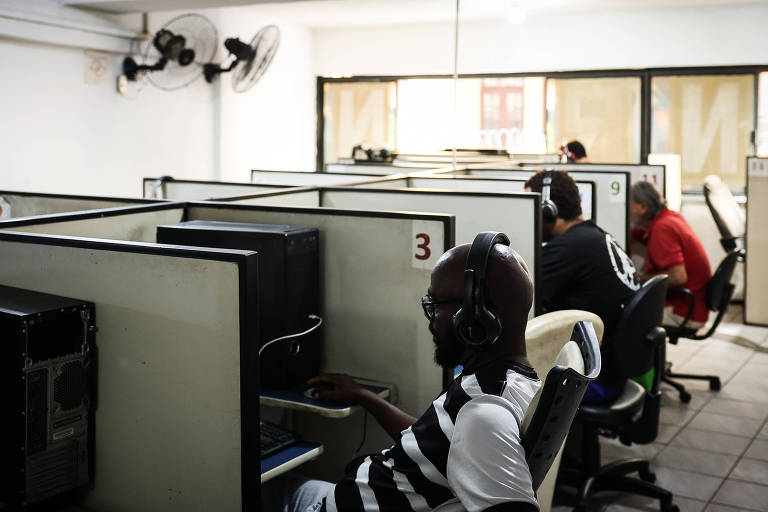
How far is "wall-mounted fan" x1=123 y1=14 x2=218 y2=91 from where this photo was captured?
18.0 feet

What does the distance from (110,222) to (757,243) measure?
15.3ft

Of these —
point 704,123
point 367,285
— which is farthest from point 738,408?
point 704,123

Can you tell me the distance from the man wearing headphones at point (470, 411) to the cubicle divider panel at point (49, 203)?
1442mm

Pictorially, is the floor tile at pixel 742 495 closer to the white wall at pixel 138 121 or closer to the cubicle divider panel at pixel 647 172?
the cubicle divider panel at pixel 647 172

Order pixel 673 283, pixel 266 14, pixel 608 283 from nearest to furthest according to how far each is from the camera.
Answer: pixel 608 283
pixel 673 283
pixel 266 14

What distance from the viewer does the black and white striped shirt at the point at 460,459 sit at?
1.09 meters

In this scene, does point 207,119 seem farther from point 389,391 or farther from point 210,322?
point 210,322

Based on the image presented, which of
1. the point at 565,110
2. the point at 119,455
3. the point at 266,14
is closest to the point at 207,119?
the point at 266,14

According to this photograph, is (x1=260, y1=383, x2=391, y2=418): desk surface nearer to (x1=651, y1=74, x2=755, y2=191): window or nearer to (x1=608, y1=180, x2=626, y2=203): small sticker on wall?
(x1=608, y1=180, x2=626, y2=203): small sticker on wall

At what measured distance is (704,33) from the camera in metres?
6.59

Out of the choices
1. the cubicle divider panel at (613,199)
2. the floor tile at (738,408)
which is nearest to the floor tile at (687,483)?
the floor tile at (738,408)

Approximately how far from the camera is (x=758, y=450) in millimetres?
3342

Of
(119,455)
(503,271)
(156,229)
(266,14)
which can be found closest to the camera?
(503,271)

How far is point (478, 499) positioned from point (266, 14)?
649cm
